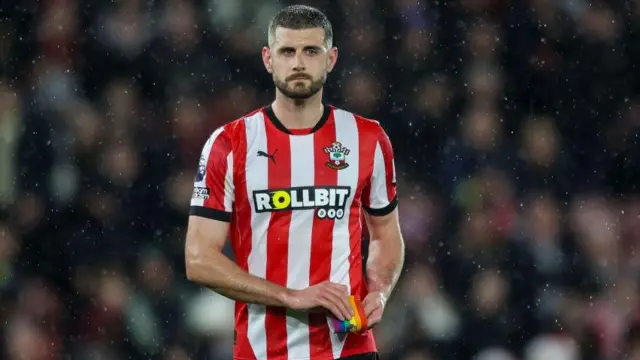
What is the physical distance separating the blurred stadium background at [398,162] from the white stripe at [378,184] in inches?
93.2

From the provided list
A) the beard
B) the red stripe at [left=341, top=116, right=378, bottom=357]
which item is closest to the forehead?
the beard

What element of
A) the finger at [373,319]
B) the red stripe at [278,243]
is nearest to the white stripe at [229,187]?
the red stripe at [278,243]

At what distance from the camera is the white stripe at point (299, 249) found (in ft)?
12.1

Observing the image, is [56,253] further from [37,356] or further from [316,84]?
[316,84]

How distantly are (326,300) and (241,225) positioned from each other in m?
0.42

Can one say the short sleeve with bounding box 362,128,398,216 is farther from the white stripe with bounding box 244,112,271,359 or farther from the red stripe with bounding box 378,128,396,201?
the white stripe with bounding box 244,112,271,359

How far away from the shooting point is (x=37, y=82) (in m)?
6.49

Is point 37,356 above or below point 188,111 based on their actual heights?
below

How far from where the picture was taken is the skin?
356 centimetres

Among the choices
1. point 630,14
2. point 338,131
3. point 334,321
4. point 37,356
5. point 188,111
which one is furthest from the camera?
point 630,14

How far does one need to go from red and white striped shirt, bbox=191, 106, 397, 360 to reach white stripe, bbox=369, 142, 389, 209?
0.04m

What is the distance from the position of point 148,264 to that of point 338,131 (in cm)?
268

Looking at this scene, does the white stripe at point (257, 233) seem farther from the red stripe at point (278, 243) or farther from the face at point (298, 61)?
the face at point (298, 61)

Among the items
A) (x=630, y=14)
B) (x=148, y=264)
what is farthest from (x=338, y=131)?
(x=630, y=14)
